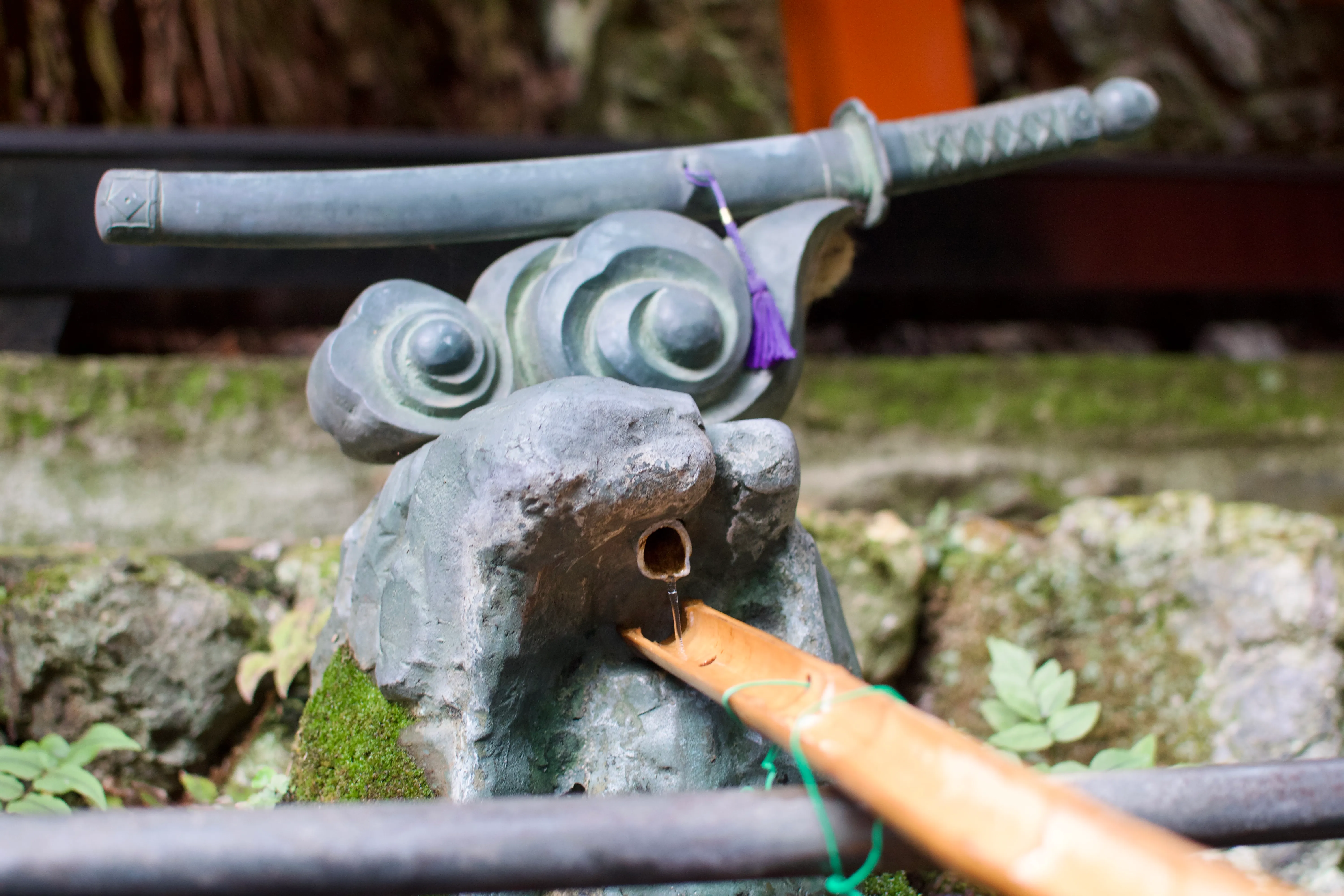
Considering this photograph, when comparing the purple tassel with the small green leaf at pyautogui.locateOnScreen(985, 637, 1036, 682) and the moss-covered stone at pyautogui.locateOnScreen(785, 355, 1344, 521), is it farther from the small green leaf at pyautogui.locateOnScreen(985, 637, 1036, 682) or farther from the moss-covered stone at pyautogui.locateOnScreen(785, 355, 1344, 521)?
the moss-covered stone at pyautogui.locateOnScreen(785, 355, 1344, 521)

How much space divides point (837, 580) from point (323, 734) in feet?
2.75

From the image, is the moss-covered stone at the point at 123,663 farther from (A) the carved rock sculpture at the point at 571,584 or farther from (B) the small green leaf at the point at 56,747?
(A) the carved rock sculpture at the point at 571,584

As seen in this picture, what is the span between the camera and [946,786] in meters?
0.61

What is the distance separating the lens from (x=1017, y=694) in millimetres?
1392

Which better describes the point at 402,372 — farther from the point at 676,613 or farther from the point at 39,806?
the point at 39,806

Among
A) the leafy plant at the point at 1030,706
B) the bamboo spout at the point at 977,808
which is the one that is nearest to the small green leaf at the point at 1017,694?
the leafy plant at the point at 1030,706

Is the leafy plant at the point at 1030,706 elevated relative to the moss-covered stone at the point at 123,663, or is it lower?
lower

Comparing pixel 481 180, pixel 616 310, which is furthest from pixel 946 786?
pixel 481 180

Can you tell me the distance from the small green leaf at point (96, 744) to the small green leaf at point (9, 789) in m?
0.07

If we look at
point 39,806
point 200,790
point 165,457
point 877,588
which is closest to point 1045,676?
point 877,588

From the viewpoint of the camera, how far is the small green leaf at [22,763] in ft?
3.97

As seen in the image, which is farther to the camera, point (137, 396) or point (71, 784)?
point (137, 396)

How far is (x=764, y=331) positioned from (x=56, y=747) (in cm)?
103

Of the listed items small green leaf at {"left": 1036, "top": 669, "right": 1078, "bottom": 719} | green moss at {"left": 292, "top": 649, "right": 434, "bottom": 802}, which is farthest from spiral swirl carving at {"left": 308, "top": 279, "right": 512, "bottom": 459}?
small green leaf at {"left": 1036, "top": 669, "right": 1078, "bottom": 719}
